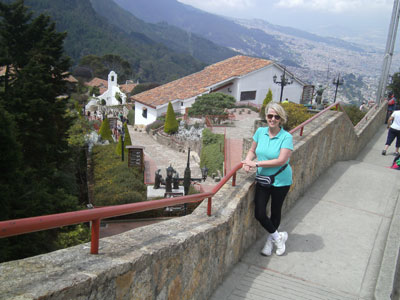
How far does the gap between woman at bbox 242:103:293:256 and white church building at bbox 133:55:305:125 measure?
91.5 ft

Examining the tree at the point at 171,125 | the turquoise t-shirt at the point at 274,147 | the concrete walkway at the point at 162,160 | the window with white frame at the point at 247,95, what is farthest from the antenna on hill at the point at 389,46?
the window with white frame at the point at 247,95

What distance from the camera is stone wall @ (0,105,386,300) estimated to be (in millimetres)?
1880

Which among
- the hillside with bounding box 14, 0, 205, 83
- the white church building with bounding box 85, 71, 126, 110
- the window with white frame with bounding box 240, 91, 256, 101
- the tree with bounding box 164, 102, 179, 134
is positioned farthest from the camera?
the hillside with bounding box 14, 0, 205, 83

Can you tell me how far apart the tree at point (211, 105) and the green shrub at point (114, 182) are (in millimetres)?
10702

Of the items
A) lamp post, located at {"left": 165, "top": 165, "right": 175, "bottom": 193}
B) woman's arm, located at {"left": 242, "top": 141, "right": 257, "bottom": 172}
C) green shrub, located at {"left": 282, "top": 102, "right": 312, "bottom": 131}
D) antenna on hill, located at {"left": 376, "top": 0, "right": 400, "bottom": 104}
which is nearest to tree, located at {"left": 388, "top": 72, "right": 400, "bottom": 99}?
antenna on hill, located at {"left": 376, "top": 0, "right": 400, "bottom": 104}

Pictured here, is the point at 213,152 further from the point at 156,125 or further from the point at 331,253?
the point at 331,253

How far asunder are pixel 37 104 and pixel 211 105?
17054 mm

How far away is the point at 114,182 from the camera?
13812 millimetres

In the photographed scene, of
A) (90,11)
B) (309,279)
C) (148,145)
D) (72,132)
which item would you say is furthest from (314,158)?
(90,11)

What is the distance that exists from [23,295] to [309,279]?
313 cm

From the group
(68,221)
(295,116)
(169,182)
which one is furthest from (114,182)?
(68,221)

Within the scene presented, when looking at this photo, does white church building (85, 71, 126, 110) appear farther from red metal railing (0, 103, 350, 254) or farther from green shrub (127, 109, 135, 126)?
red metal railing (0, 103, 350, 254)

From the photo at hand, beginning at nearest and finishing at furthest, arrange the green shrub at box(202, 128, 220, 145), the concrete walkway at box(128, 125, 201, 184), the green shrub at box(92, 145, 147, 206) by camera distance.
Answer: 1. the green shrub at box(92, 145, 147, 206)
2. the concrete walkway at box(128, 125, 201, 184)
3. the green shrub at box(202, 128, 220, 145)

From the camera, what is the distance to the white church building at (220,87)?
32344 millimetres
